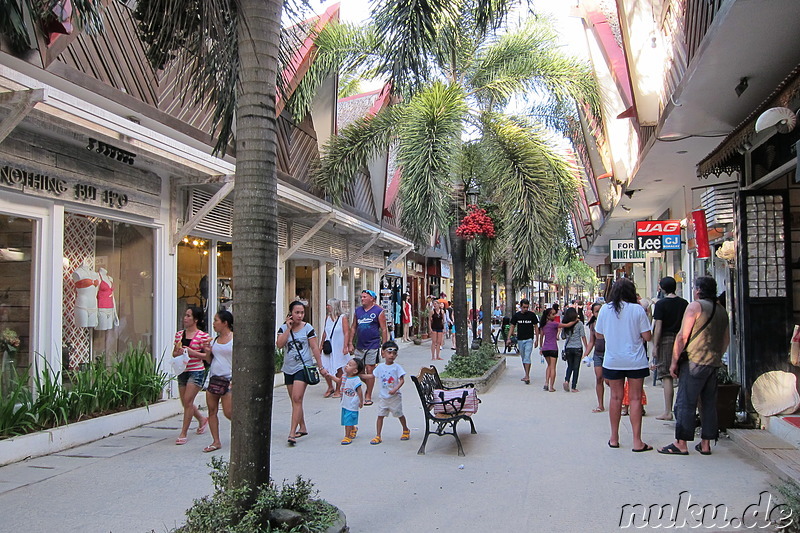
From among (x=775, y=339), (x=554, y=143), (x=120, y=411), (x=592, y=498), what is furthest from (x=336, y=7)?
(x=592, y=498)

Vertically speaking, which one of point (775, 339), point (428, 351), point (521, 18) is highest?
point (521, 18)

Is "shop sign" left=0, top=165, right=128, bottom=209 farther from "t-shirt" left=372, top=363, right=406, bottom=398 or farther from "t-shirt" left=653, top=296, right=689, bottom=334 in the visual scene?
"t-shirt" left=653, top=296, right=689, bottom=334

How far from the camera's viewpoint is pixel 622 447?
6910 millimetres

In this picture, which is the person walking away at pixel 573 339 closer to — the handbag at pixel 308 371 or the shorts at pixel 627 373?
the shorts at pixel 627 373

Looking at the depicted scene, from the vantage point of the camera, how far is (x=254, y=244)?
398 centimetres

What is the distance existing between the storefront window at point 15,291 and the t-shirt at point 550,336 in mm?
8192

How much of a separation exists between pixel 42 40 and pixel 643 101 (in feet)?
25.8

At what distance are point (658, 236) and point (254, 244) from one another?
377 inches

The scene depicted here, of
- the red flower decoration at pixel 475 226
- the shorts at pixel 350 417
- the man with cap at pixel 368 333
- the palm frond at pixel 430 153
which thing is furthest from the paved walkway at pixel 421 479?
the red flower decoration at pixel 475 226

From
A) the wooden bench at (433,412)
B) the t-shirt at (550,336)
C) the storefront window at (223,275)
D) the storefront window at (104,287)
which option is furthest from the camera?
the storefront window at (223,275)

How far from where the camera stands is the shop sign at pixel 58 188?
6.85 m

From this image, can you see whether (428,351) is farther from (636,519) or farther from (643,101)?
(636,519)

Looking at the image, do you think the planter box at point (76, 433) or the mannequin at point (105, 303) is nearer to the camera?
the planter box at point (76, 433)

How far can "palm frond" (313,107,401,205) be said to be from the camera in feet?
42.8
